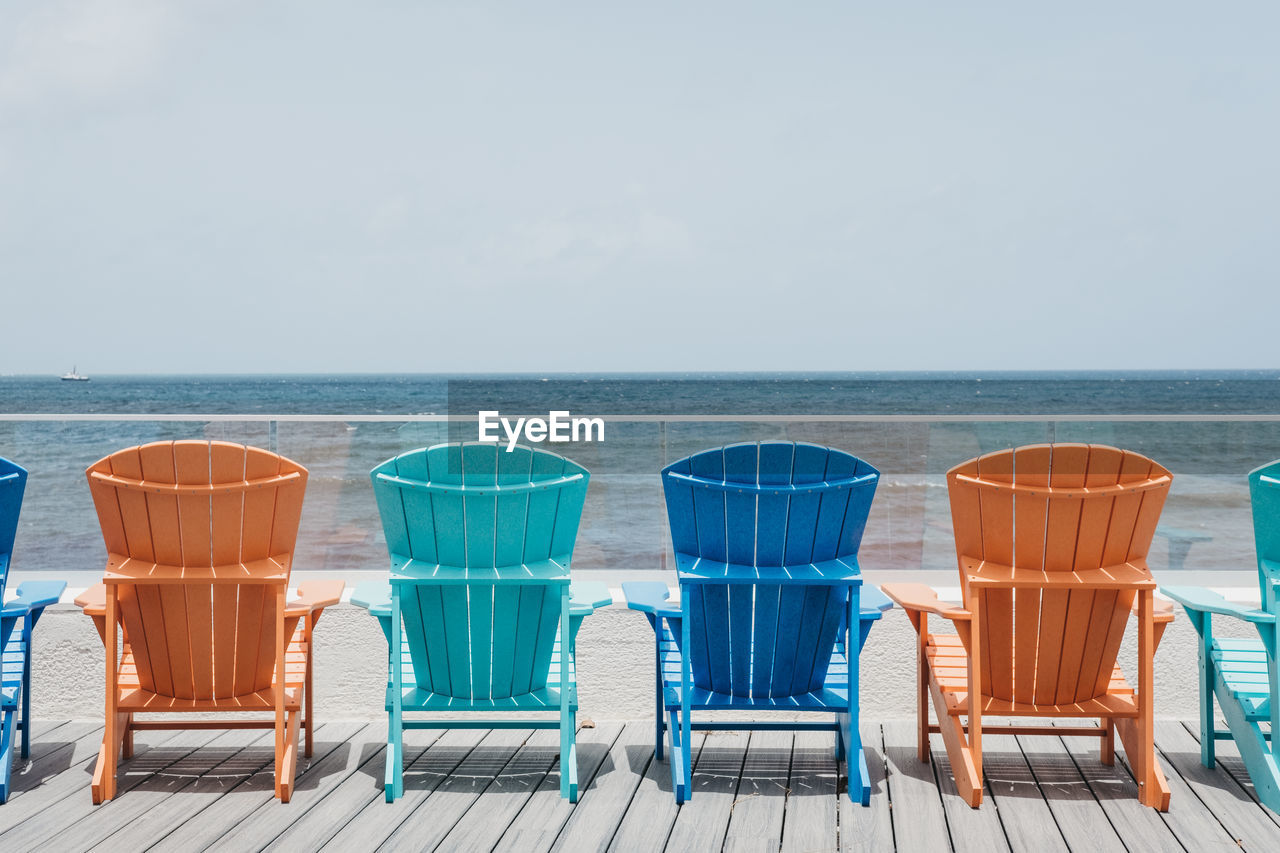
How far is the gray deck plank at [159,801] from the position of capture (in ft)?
8.83

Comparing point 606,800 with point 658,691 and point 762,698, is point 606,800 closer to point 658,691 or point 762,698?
point 658,691

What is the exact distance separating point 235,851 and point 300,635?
2.79 feet

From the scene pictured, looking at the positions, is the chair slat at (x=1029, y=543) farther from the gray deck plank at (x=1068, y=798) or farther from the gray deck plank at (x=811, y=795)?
the gray deck plank at (x=811, y=795)

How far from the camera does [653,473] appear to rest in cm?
429

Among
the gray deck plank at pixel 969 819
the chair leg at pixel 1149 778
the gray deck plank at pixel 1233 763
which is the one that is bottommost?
the gray deck plank at pixel 1233 763

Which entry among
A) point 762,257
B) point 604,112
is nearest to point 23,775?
point 604,112

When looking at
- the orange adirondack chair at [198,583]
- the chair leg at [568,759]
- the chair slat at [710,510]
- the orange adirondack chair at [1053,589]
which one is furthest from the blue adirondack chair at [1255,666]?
the orange adirondack chair at [198,583]

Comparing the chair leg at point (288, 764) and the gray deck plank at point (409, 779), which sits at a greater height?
the chair leg at point (288, 764)

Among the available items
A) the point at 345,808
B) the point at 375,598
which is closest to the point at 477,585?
the point at 375,598

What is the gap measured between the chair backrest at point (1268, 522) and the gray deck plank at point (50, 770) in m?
3.65

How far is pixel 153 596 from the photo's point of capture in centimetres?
299

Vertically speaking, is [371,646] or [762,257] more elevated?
[762,257]

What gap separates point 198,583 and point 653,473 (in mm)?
1913

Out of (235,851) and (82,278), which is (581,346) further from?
(235,851)
